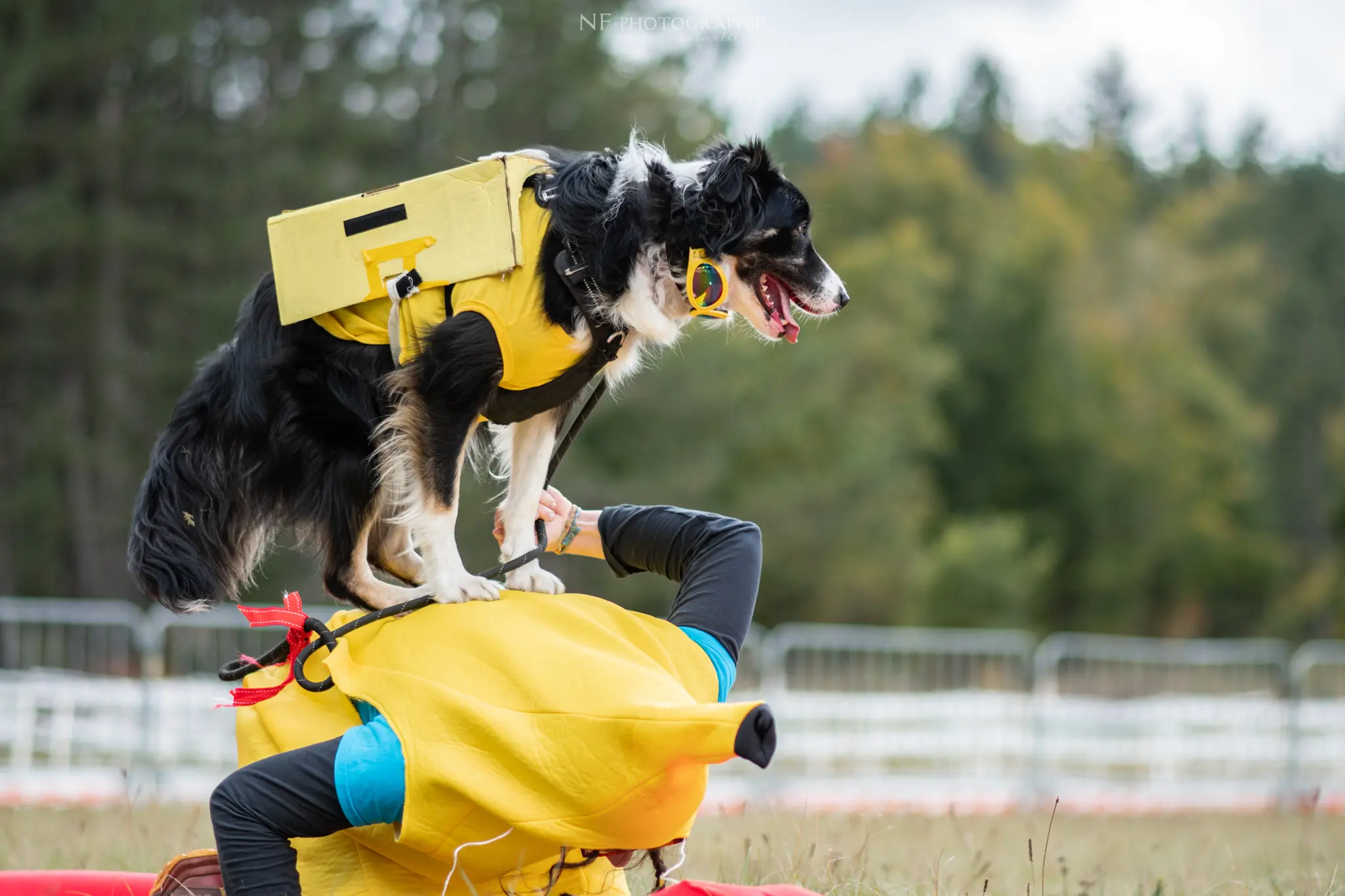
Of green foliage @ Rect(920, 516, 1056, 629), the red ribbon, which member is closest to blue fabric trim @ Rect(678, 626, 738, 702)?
the red ribbon

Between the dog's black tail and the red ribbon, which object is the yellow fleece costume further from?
the red ribbon

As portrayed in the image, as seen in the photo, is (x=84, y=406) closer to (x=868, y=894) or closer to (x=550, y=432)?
(x=550, y=432)

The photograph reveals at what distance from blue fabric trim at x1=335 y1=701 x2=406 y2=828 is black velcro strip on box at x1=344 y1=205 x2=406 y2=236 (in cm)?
158

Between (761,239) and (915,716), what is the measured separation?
9283 millimetres

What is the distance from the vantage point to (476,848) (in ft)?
6.96

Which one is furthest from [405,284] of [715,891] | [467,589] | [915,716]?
[915,716]

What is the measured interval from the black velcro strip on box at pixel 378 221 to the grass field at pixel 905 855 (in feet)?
5.74

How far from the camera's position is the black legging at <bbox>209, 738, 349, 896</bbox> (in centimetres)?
205

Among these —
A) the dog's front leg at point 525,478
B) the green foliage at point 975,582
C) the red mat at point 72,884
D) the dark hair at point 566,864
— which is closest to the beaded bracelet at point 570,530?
the dog's front leg at point 525,478

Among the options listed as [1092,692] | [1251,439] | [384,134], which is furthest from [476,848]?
[1251,439]

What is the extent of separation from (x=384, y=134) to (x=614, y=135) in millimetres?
3385

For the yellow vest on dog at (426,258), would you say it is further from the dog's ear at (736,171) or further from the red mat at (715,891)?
the red mat at (715,891)

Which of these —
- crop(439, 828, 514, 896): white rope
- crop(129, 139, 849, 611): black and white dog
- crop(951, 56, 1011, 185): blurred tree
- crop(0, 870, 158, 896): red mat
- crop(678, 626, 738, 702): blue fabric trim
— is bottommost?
crop(0, 870, 158, 896): red mat

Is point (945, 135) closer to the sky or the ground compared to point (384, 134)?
closer to the sky
